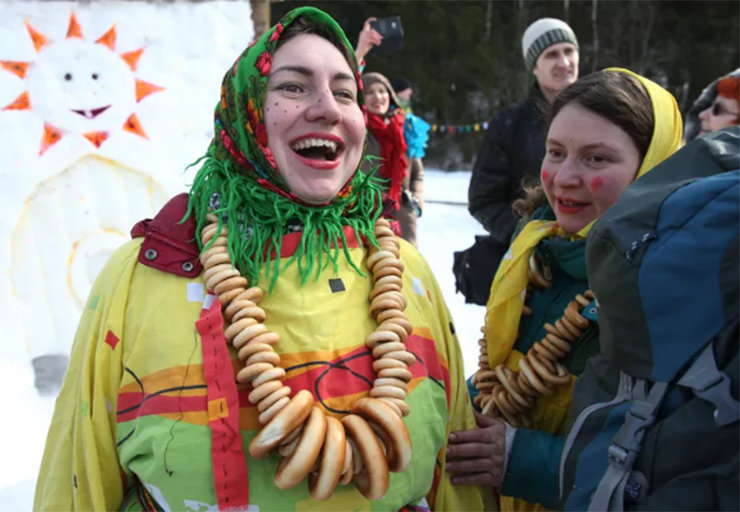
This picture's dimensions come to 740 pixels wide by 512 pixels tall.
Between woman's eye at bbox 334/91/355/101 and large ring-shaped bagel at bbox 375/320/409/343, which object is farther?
woman's eye at bbox 334/91/355/101

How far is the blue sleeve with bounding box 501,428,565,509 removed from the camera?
136cm

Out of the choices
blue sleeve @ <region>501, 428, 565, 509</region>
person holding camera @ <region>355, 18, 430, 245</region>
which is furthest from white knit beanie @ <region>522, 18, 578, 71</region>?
blue sleeve @ <region>501, 428, 565, 509</region>

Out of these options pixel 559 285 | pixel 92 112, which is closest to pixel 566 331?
pixel 559 285

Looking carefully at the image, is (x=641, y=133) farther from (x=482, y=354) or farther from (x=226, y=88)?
(x=226, y=88)

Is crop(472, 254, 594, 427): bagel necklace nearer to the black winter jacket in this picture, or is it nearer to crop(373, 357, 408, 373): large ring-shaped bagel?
crop(373, 357, 408, 373): large ring-shaped bagel

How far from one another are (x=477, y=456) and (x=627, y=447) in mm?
509

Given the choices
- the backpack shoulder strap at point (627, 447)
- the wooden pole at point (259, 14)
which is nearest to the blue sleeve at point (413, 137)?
the wooden pole at point (259, 14)

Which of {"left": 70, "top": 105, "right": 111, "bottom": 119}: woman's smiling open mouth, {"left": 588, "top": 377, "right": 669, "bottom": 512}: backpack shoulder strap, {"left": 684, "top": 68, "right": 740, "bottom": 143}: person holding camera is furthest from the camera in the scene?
{"left": 70, "top": 105, "right": 111, "bottom": 119}: woman's smiling open mouth

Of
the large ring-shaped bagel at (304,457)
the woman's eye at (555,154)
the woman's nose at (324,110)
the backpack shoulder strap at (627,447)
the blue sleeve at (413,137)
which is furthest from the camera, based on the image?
the blue sleeve at (413,137)

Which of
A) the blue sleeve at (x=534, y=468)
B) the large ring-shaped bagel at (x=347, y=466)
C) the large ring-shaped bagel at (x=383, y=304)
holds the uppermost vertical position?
the large ring-shaped bagel at (x=383, y=304)

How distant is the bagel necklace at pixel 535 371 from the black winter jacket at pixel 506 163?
1190 millimetres

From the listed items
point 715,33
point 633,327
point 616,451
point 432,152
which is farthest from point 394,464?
point 715,33

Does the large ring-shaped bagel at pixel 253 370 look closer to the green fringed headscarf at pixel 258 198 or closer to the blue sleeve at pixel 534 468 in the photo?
the green fringed headscarf at pixel 258 198

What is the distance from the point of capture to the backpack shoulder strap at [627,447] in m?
0.90
